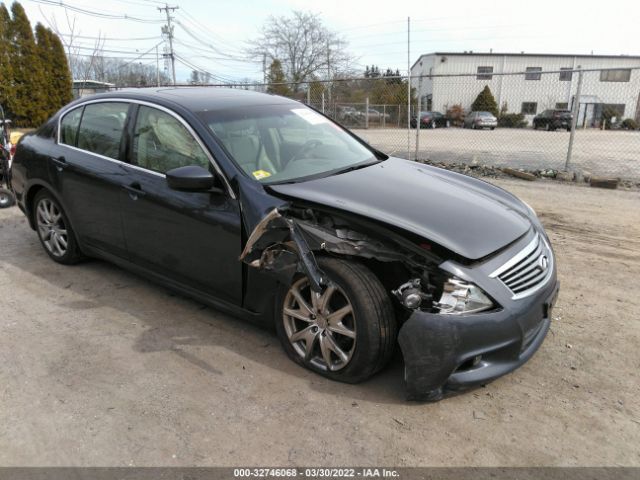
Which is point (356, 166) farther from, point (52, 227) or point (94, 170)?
point (52, 227)

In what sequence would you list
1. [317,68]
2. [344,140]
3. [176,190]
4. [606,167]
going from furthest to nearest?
[317,68] → [606,167] → [344,140] → [176,190]

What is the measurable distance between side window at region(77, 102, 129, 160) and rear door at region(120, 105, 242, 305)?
0.22m

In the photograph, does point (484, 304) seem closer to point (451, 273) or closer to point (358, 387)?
point (451, 273)

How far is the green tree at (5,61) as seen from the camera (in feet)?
55.1

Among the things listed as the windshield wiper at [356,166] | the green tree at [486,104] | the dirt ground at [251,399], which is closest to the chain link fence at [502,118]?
the green tree at [486,104]

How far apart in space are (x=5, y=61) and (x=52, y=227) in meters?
15.7

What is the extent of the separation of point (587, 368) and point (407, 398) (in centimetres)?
128

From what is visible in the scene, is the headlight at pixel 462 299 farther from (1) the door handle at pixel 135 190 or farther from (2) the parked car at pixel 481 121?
(2) the parked car at pixel 481 121

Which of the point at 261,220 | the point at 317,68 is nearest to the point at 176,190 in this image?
the point at 261,220

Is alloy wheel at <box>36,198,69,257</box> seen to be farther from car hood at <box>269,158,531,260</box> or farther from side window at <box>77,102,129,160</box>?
car hood at <box>269,158,531,260</box>

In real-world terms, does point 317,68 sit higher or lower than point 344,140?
higher

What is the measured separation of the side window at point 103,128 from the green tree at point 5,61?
1561 centimetres

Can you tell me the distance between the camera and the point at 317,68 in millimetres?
45438

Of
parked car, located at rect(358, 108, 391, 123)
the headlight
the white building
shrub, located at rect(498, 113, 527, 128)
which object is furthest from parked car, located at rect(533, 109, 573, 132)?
the headlight
